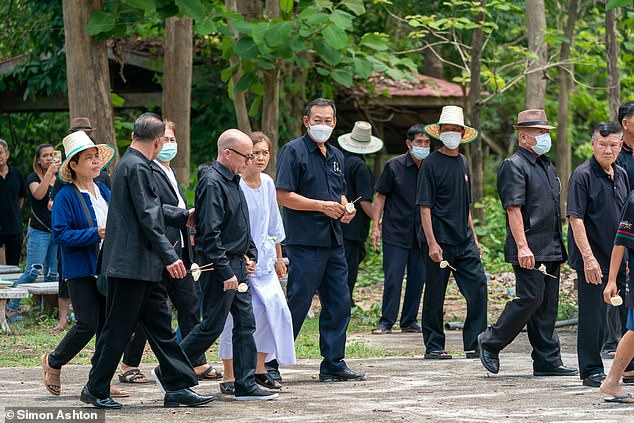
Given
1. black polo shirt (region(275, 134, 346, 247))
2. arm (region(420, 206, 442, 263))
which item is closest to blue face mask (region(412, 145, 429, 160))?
arm (region(420, 206, 442, 263))

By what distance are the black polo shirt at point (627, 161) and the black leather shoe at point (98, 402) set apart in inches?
182

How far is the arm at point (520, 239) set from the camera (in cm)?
835

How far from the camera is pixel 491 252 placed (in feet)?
65.0

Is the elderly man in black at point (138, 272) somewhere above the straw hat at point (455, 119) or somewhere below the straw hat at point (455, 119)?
below

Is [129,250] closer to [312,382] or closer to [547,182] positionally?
[312,382]

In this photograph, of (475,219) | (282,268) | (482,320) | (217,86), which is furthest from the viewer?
(475,219)

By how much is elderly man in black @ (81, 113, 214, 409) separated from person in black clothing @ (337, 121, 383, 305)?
5.46 meters

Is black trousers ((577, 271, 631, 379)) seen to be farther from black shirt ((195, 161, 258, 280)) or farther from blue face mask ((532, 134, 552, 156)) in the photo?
black shirt ((195, 161, 258, 280))

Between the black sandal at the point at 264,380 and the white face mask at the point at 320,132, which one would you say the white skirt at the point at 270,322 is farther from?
the white face mask at the point at 320,132

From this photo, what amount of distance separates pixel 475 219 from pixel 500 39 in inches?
211

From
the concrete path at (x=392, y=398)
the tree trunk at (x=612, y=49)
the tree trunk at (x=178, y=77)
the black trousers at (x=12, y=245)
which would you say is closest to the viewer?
the concrete path at (x=392, y=398)

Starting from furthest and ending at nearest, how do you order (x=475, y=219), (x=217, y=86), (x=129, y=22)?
1. (x=475, y=219)
2. (x=217, y=86)
3. (x=129, y=22)

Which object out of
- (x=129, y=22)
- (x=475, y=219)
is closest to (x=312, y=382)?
(x=129, y=22)

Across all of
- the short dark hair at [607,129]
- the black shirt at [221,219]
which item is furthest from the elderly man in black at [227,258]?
the short dark hair at [607,129]
